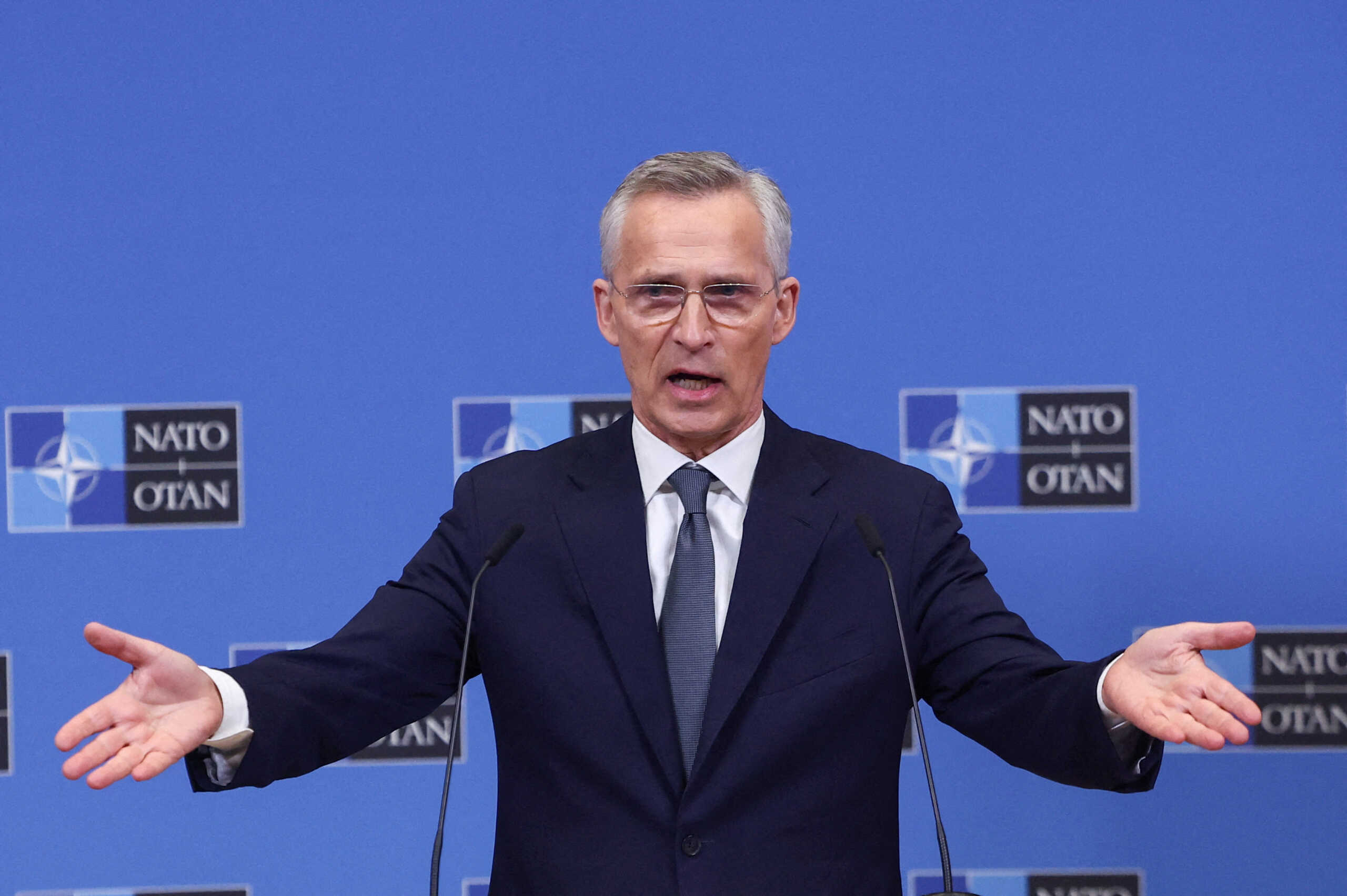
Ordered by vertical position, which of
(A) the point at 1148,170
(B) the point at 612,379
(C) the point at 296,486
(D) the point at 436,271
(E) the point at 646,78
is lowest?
(C) the point at 296,486

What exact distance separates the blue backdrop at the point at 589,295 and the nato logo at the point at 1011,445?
39 mm

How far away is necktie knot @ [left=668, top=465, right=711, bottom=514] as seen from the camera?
1.37 metres

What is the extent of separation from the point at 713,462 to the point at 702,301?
20 centimetres

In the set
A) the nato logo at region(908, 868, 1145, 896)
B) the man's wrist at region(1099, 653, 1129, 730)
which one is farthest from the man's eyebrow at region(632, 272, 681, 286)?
the nato logo at region(908, 868, 1145, 896)

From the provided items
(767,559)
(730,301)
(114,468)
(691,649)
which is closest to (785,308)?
(730,301)

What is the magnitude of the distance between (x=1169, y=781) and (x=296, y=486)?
1.85 m

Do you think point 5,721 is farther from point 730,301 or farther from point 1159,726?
point 1159,726

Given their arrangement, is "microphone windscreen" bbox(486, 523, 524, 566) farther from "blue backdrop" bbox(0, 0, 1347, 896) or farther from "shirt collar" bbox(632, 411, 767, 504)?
"blue backdrop" bbox(0, 0, 1347, 896)

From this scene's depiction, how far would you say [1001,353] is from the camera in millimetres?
2223

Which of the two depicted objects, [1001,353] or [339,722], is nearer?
[339,722]

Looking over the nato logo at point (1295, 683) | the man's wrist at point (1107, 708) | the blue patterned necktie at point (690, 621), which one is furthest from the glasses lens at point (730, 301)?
the nato logo at point (1295, 683)

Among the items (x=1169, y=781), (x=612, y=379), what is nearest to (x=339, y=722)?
(x=612, y=379)

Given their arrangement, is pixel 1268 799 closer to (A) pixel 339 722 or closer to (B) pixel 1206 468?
(B) pixel 1206 468

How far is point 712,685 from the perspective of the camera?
1.24m
